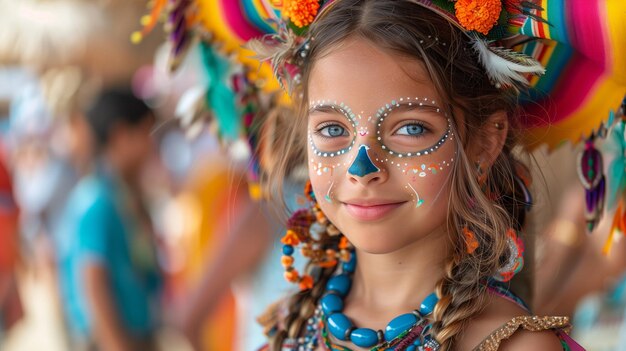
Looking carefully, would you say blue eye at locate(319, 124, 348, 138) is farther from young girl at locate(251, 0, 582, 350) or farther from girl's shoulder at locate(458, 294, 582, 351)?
girl's shoulder at locate(458, 294, 582, 351)

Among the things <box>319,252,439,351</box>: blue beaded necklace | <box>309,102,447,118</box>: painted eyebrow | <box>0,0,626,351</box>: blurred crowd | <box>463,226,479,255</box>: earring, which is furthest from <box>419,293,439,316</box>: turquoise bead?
<box>0,0,626,351</box>: blurred crowd

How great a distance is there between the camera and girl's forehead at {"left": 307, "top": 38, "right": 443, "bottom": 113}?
1.35 metres

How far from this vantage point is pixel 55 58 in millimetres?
3863

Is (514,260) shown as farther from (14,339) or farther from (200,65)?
(14,339)

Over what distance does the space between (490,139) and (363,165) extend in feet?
0.87

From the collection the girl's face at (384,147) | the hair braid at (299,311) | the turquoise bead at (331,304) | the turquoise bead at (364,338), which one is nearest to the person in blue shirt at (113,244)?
the hair braid at (299,311)

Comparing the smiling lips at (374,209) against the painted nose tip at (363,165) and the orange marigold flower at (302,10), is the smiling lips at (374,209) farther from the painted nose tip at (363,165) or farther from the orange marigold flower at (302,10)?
the orange marigold flower at (302,10)

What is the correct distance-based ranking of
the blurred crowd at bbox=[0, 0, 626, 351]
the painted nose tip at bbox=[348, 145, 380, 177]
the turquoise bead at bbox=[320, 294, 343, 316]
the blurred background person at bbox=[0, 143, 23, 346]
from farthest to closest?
Answer: the blurred background person at bbox=[0, 143, 23, 346] → the blurred crowd at bbox=[0, 0, 626, 351] → the turquoise bead at bbox=[320, 294, 343, 316] → the painted nose tip at bbox=[348, 145, 380, 177]

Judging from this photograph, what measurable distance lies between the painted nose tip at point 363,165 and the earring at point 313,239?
285 mm

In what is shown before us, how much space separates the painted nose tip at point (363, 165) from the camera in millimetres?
1330

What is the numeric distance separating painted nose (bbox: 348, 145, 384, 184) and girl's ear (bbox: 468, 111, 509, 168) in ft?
0.68

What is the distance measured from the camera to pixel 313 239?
1.65 m

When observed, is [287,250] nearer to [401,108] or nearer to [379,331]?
[379,331]

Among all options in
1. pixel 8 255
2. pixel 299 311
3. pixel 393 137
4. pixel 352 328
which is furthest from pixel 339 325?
pixel 8 255
